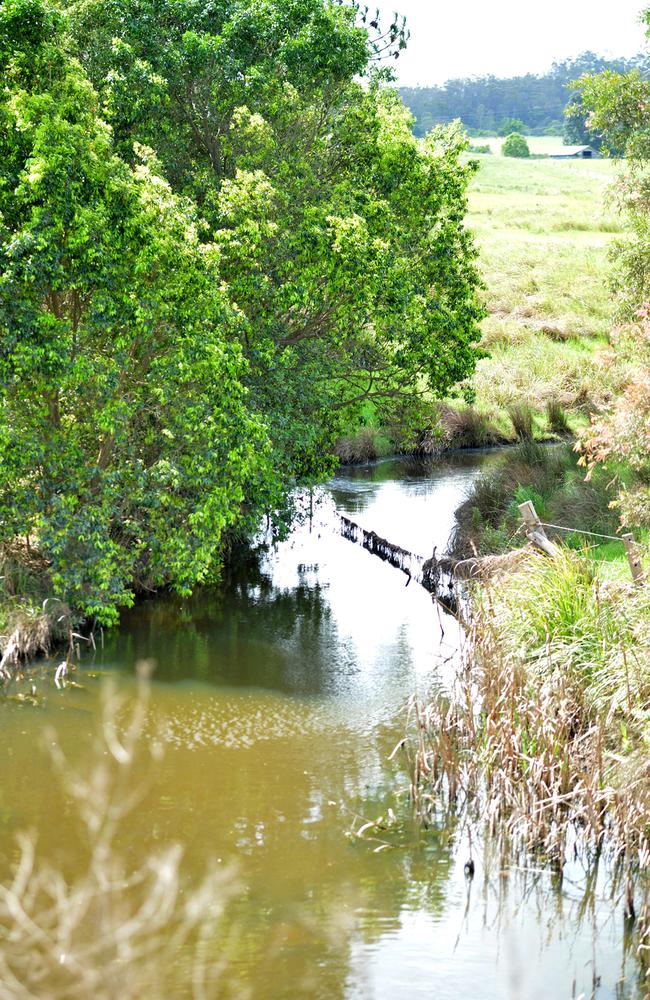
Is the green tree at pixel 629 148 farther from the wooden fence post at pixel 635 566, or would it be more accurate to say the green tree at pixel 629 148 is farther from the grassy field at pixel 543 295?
the wooden fence post at pixel 635 566

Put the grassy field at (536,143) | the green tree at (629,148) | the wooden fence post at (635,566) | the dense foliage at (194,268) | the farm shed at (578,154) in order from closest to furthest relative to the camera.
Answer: the wooden fence post at (635,566) → the dense foliage at (194,268) → the green tree at (629,148) → the farm shed at (578,154) → the grassy field at (536,143)

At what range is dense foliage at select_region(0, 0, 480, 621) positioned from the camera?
657 inches

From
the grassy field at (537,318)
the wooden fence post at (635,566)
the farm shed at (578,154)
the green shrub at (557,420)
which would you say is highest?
the farm shed at (578,154)

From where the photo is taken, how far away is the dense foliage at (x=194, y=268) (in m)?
16.7

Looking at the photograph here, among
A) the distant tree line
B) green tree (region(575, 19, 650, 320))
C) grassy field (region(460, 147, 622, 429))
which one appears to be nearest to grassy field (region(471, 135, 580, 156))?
the distant tree line

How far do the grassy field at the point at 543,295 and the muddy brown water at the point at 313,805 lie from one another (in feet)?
26.9

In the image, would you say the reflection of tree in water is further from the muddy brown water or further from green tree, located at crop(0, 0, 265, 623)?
green tree, located at crop(0, 0, 265, 623)

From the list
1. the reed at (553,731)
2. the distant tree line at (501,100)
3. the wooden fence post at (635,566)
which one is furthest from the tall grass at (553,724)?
the distant tree line at (501,100)

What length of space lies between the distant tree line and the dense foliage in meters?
137

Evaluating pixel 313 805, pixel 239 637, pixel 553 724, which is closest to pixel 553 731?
pixel 553 724

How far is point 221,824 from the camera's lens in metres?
12.2

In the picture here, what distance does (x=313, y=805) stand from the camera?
1262cm

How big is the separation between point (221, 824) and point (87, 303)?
30.9ft

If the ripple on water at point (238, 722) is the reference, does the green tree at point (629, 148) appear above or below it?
above
